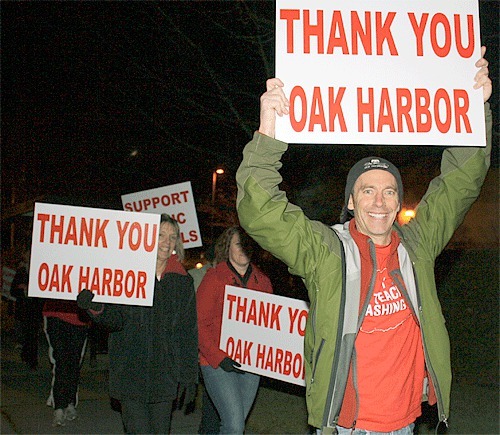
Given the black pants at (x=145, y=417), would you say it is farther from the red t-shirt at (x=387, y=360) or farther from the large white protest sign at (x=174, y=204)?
the large white protest sign at (x=174, y=204)

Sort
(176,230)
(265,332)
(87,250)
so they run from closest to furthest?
(87,250) → (176,230) → (265,332)

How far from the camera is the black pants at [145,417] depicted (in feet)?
16.8

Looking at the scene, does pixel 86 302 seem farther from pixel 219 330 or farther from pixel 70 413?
pixel 70 413

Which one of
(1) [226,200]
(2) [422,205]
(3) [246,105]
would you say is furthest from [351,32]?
(1) [226,200]

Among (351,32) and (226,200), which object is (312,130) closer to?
(351,32)

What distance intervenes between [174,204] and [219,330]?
2467mm

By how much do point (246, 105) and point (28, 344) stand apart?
555 cm

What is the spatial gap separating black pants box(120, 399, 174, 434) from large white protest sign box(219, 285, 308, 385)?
→ 1140 millimetres

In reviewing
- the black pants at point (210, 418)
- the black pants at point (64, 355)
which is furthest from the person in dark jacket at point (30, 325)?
the black pants at point (210, 418)

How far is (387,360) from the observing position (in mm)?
3336

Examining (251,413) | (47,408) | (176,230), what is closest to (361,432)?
(176,230)

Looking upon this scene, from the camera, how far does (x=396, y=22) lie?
3725 mm

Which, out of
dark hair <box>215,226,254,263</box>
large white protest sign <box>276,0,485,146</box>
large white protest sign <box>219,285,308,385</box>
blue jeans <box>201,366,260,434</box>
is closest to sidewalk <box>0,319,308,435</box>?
blue jeans <box>201,366,260,434</box>

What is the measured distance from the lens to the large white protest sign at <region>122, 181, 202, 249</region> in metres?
8.59
